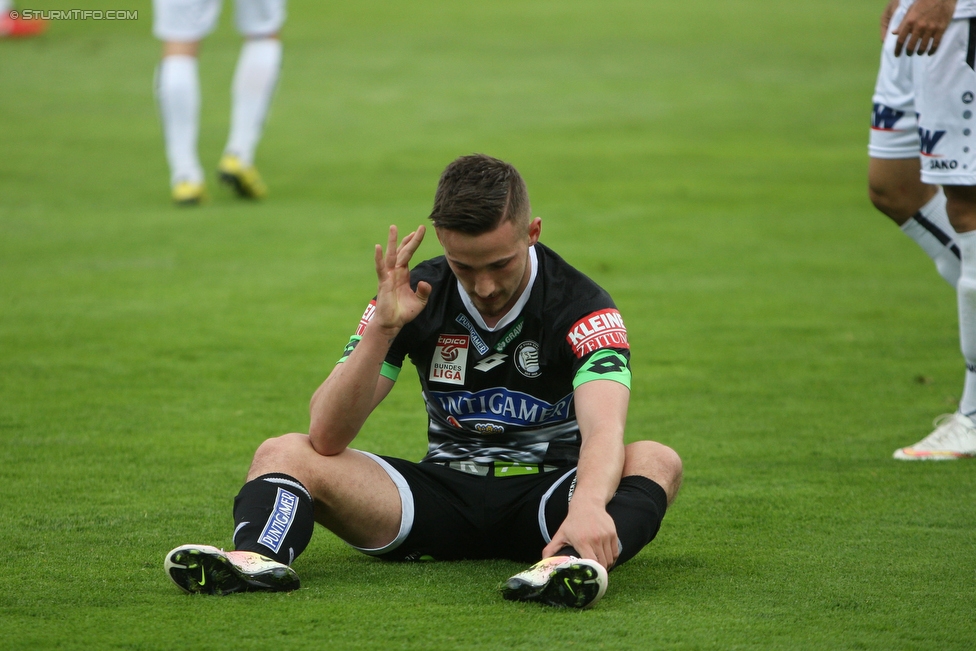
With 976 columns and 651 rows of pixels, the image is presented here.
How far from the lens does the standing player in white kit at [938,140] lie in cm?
405

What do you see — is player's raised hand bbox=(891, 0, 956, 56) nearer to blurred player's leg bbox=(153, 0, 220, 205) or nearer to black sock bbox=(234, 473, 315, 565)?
black sock bbox=(234, 473, 315, 565)

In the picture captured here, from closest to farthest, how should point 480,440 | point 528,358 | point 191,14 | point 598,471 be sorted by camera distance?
point 598,471, point 528,358, point 480,440, point 191,14

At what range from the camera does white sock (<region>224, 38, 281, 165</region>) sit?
9117 mm

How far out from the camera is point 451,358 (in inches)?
122

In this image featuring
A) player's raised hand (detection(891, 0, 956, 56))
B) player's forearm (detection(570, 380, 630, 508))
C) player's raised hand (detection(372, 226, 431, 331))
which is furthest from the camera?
player's raised hand (detection(891, 0, 956, 56))

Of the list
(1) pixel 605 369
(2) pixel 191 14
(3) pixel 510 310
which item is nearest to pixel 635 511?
(1) pixel 605 369

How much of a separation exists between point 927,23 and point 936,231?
787 millimetres

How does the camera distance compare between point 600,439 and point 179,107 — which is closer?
point 600,439

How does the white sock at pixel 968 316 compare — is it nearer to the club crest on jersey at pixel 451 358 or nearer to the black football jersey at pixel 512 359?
the black football jersey at pixel 512 359

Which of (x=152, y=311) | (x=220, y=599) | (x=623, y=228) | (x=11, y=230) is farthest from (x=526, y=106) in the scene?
(x=220, y=599)

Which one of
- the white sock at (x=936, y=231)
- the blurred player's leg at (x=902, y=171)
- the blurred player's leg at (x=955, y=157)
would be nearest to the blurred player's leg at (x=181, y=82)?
the blurred player's leg at (x=902, y=171)

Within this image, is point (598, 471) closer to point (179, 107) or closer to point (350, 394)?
point (350, 394)

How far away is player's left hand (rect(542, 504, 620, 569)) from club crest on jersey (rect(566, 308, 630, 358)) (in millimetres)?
431

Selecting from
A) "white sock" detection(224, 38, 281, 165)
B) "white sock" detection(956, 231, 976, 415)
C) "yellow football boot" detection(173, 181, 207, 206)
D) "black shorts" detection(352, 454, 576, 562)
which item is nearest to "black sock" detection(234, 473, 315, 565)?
"black shorts" detection(352, 454, 576, 562)
